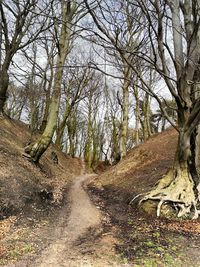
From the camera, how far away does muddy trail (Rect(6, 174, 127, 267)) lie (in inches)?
173

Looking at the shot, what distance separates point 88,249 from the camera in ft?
16.2

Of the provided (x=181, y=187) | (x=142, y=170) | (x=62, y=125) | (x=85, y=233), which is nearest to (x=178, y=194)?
(x=181, y=187)

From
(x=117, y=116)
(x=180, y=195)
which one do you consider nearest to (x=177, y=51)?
(x=180, y=195)

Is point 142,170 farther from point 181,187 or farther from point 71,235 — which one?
point 71,235

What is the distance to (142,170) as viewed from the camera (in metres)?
13.4

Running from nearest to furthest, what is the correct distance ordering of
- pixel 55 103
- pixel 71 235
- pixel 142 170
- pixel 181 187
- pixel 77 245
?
pixel 77 245, pixel 71 235, pixel 181 187, pixel 55 103, pixel 142 170

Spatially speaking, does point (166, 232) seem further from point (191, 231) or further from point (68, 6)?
point (68, 6)

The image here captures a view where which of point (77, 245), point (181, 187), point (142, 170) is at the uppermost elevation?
point (142, 170)

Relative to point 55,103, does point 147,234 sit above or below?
below

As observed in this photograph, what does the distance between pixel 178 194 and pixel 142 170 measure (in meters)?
5.78

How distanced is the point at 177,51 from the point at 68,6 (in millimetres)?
6433

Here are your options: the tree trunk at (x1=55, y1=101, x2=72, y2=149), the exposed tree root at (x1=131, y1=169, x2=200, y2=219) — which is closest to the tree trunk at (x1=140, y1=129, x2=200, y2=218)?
the exposed tree root at (x1=131, y1=169, x2=200, y2=219)

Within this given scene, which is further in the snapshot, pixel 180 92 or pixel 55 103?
pixel 55 103

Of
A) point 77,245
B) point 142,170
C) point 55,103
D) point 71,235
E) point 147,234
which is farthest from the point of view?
point 142,170
